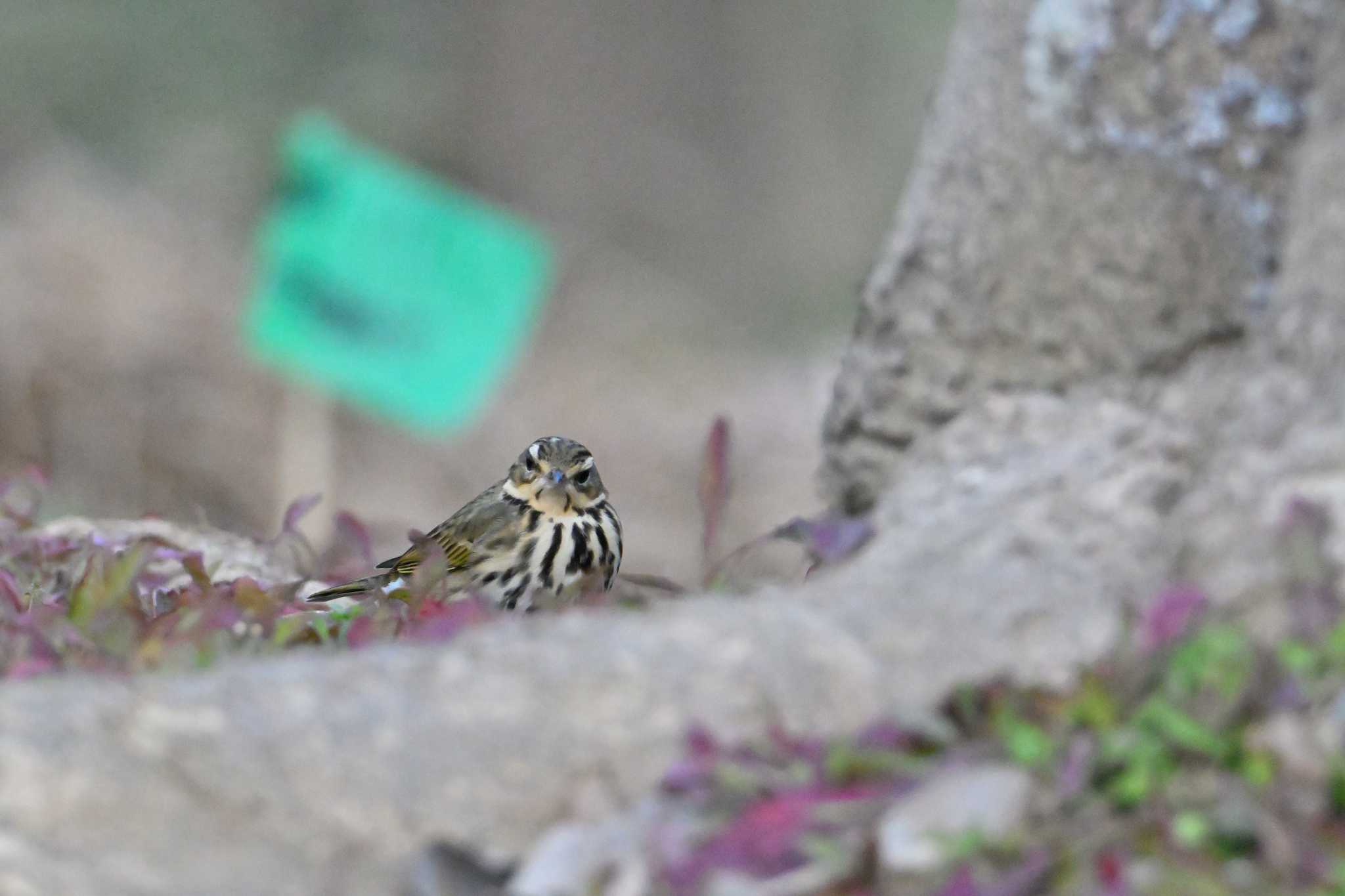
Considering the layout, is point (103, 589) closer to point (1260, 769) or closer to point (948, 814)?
point (948, 814)

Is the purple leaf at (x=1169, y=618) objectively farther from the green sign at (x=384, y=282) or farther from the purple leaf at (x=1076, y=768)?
the green sign at (x=384, y=282)

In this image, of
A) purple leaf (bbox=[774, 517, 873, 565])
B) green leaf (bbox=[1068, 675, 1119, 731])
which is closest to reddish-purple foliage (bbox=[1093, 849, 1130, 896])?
green leaf (bbox=[1068, 675, 1119, 731])

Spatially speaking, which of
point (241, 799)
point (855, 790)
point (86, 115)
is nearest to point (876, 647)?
point (855, 790)

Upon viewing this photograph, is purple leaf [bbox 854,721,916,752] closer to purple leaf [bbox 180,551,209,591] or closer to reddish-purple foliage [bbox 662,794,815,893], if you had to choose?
reddish-purple foliage [bbox 662,794,815,893]

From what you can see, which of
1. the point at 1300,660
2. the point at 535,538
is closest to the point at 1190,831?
the point at 1300,660

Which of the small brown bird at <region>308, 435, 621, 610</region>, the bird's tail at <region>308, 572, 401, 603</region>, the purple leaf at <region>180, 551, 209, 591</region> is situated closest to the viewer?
the purple leaf at <region>180, 551, 209, 591</region>

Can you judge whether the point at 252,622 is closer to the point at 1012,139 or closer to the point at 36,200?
the point at 1012,139

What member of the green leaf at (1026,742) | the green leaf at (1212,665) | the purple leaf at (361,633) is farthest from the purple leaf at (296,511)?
the green leaf at (1212,665)
